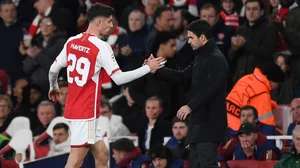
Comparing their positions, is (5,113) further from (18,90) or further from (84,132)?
(84,132)

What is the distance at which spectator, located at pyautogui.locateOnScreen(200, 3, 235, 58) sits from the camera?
14031 mm

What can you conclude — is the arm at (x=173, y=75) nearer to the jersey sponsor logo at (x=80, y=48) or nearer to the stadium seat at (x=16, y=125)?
the jersey sponsor logo at (x=80, y=48)

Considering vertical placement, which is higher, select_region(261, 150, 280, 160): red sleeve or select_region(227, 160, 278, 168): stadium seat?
select_region(261, 150, 280, 160): red sleeve

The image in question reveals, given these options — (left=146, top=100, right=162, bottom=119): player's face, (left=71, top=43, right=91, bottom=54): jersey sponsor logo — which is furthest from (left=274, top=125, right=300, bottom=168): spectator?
(left=146, top=100, right=162, bottom=119): player's face

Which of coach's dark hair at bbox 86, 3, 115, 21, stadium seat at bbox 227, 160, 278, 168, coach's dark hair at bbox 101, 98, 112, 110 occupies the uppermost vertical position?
coach's dark hair at bbox 86, 3, 115, 21

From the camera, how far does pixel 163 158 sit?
11.7 m

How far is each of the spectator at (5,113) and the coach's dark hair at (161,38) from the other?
7.57 feet

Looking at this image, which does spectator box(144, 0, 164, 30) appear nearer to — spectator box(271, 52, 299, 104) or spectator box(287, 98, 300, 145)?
spectator box(271, 52, 299, 104)

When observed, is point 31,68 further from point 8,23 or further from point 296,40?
point 296,40

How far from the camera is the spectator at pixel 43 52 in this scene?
15.3m

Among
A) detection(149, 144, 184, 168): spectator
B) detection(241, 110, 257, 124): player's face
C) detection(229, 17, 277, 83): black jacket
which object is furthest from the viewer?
detection(229, 17, 277, 83): black jacket

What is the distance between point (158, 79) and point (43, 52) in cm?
472

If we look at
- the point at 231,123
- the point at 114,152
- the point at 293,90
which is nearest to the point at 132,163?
the point at 114,152

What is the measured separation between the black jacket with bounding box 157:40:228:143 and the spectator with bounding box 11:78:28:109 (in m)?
6.13
